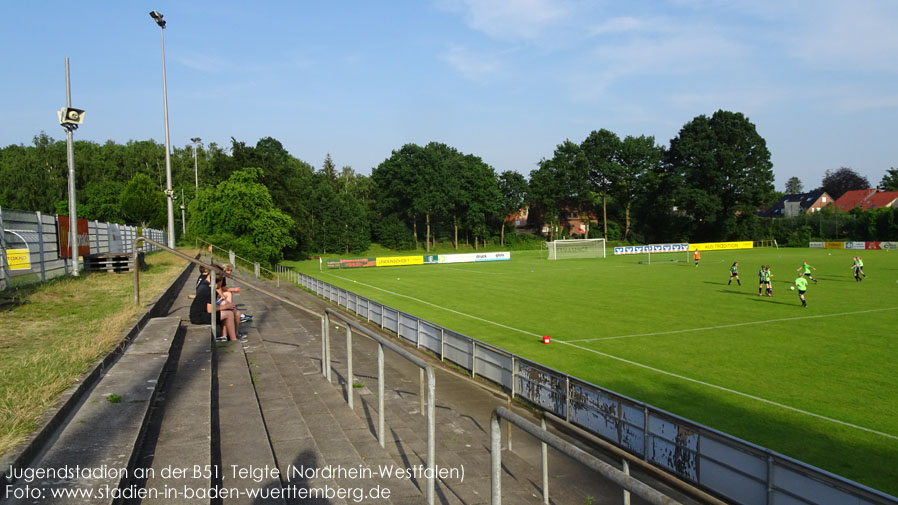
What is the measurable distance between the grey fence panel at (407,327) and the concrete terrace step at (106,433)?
12.3 metres

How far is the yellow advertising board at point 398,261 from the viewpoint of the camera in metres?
65.6

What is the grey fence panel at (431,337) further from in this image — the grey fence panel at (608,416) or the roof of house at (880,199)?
the roof of house at (880,199)

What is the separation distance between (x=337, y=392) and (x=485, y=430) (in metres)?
2.85

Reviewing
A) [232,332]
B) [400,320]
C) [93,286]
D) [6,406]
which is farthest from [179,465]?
[400,320]

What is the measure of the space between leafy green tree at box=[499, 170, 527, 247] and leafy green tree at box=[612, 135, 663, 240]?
15945mm

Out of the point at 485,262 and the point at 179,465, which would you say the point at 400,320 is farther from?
the point at 485,262

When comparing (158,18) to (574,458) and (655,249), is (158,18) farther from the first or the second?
(655,249)

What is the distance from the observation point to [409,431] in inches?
318

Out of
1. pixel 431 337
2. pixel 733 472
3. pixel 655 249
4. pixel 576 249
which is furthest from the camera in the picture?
pixel 655 249

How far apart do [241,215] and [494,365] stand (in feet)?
157

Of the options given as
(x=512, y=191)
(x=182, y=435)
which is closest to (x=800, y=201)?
(x=512, y=191)

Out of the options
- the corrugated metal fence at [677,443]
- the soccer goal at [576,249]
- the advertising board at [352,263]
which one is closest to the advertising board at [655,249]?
the soccer goal at [576,249]

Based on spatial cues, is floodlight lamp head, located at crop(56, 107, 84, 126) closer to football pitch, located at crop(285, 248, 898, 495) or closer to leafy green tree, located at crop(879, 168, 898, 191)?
football pitch, located at crop(285, 248, 898, 495)

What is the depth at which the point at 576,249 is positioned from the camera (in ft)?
251
